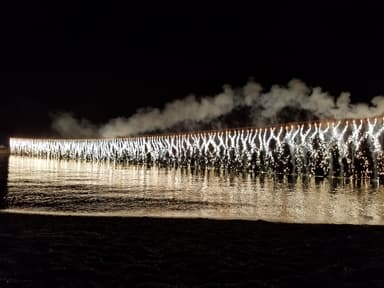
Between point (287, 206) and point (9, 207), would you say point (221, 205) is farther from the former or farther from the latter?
point (9, 207)

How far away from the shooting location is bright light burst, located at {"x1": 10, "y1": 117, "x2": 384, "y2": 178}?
107 ft

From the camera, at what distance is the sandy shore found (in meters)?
5.86

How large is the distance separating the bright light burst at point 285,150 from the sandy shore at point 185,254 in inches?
812

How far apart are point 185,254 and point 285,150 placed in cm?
3856

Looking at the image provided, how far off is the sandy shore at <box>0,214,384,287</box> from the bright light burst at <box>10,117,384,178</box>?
2063cm

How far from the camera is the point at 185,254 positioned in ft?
23.5

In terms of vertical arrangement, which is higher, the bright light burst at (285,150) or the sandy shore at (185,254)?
the bright light burst at (285,150)

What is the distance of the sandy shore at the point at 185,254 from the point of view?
586 centimetres

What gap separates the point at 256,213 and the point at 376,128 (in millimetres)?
21801

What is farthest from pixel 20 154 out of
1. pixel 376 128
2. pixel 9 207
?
pixel 9 207

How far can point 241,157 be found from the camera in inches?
1730

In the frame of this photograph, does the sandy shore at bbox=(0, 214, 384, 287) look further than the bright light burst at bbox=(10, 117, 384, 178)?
No

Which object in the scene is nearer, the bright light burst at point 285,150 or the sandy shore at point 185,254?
the sandy shore at point 185,254

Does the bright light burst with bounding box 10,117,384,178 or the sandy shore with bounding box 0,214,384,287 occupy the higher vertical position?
the bright light burst with bounding box 10,117,384,178
